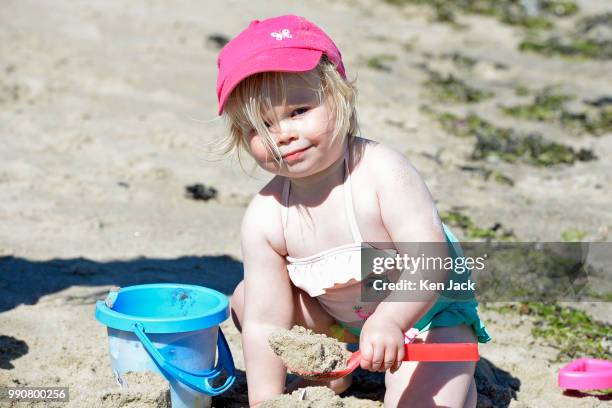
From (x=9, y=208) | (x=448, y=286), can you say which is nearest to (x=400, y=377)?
(x=448, y=286)

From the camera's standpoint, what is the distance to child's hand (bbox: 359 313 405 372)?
2.30m

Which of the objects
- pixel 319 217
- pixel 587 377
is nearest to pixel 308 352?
pixel 319 217

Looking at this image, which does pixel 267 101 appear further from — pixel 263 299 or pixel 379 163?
pixel 263 299

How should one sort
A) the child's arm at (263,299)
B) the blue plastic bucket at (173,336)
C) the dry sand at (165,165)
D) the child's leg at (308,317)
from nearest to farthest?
the blue plastic bucket at (173,336) → the child's arm at (263,299) → the child's leg at (308,317) → the dry sand at (165,165)

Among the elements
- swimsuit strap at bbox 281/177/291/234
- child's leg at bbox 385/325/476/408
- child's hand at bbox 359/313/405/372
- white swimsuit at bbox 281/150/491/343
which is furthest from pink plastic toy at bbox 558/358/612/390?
swimsuit strap at bbox 281/177/291/234

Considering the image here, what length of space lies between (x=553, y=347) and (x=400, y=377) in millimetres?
842

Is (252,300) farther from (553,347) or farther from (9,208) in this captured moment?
(9,208)

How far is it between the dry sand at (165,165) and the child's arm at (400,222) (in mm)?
501

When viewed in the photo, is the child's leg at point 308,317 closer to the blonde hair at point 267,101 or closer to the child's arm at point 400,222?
the child's arm at point 400,222

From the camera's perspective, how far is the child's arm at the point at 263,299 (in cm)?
264

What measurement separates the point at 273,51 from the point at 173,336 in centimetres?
81

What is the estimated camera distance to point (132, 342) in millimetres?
2469

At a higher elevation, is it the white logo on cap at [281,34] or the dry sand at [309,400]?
the white logo on cap at [281,34]

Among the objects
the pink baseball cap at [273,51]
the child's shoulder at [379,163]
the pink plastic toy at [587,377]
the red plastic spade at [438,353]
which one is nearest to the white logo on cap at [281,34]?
the pink baseball cap at [273,51]
